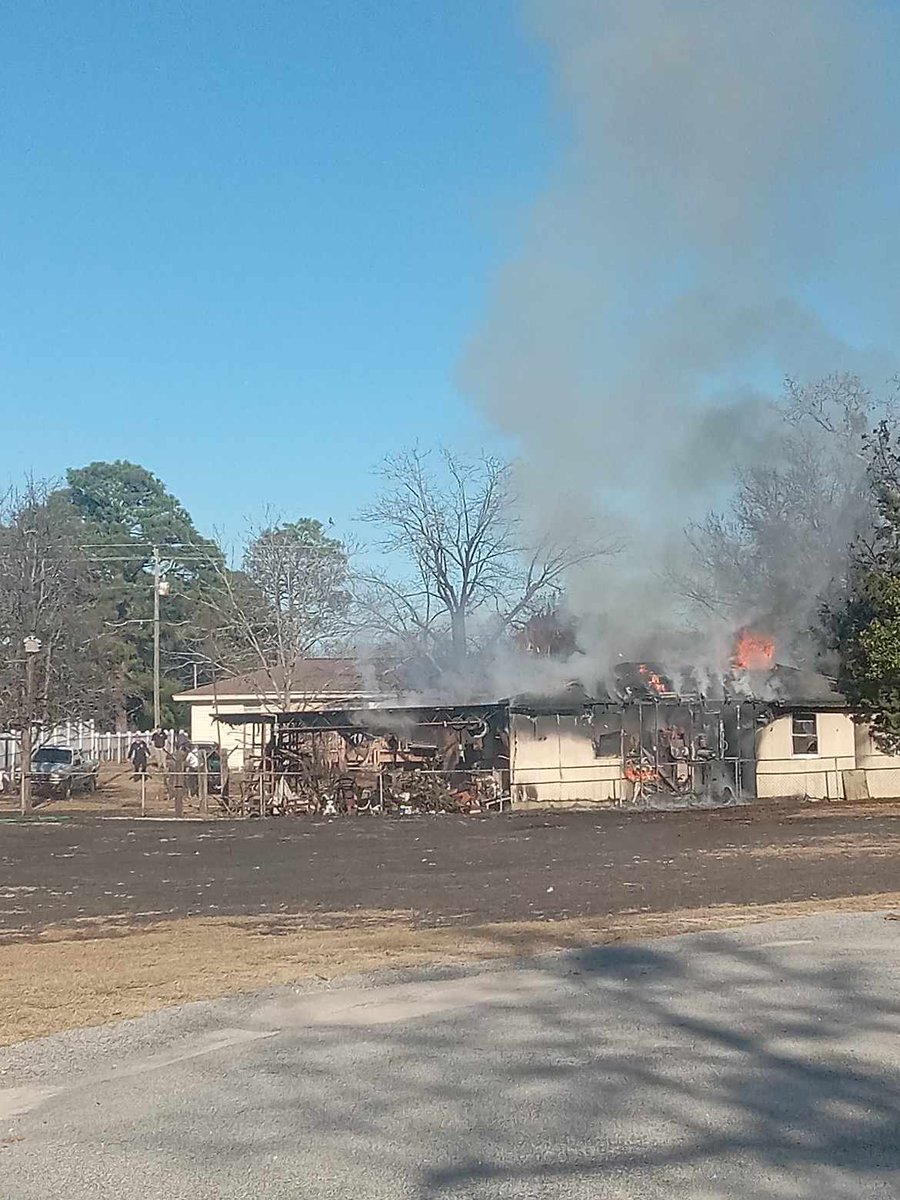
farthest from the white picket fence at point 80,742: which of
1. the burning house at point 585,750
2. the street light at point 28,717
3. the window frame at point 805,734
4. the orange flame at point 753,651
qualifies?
the window frame at point 805,734

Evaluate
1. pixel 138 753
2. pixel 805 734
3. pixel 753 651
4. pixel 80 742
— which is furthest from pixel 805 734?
pixel 80 742

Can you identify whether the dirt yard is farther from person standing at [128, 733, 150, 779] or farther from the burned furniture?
person standing at [128, 733, 150, 779]

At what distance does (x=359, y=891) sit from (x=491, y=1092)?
10925 millimetres

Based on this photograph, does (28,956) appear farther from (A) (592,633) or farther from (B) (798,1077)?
(A) (592,633)

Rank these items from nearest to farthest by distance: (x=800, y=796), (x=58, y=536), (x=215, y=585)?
1. (x=800, y=796)
2. (x=58, y=536)
3. (x=215, y=585)

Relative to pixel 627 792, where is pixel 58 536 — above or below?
above

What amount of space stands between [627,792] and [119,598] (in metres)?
42.7

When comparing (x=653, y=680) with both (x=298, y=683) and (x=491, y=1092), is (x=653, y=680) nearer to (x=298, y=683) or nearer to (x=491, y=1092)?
(x=298, y=683)

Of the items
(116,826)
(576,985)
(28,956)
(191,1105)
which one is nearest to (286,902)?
(28,956)

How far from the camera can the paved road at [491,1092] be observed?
5.79m

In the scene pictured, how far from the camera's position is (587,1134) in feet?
20.9

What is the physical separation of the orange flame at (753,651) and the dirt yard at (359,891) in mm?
7029

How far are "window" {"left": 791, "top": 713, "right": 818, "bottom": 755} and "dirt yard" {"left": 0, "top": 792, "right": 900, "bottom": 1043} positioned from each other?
591 cm

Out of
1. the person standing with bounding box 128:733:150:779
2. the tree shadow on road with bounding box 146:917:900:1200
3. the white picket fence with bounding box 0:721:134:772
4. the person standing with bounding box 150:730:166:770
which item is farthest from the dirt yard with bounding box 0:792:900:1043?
the person standing with bounding box 128:733:150:779
